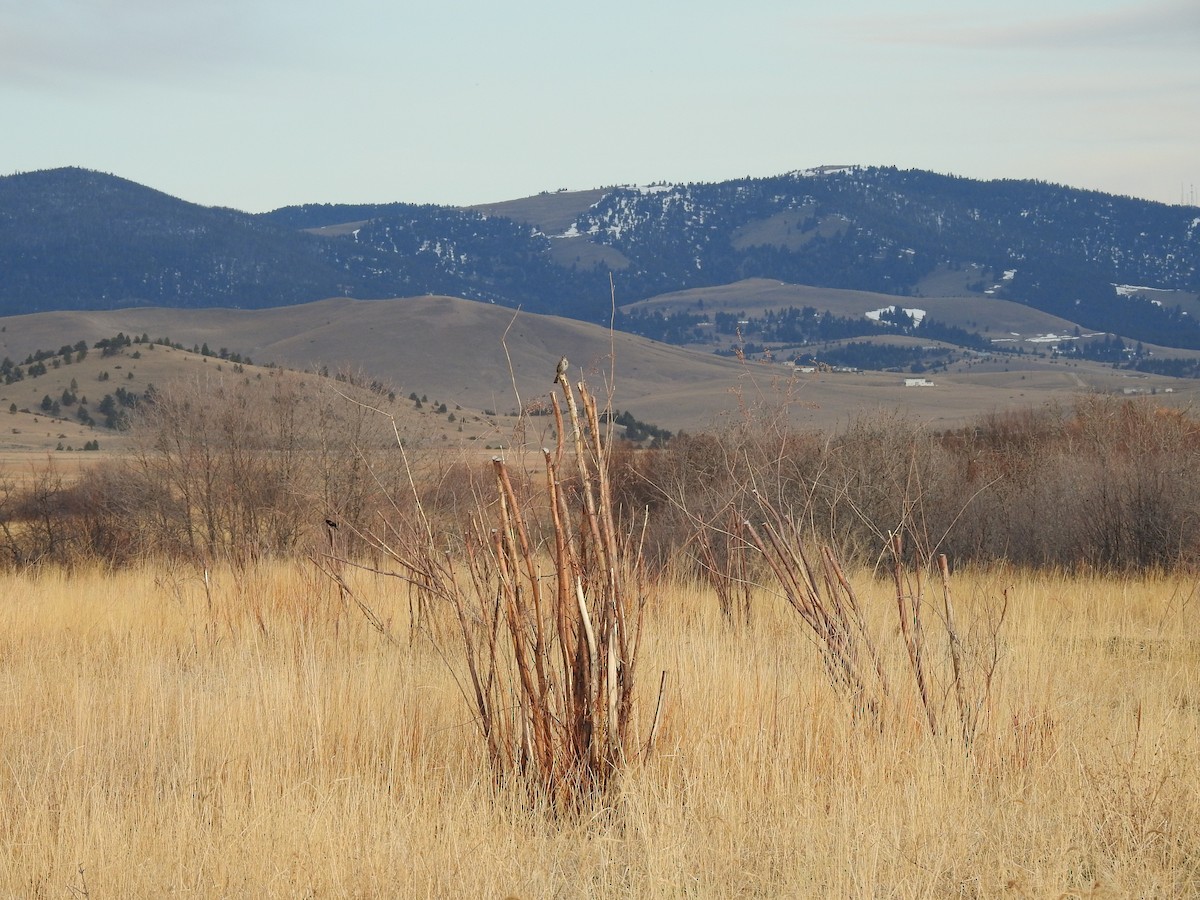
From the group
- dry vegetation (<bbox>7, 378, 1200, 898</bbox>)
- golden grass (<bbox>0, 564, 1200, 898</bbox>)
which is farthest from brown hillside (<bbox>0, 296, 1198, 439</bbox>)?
golden grass (<bbox>0, 564, 1200, 898</bbox>)

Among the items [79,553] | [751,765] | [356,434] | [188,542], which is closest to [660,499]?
[356,434]

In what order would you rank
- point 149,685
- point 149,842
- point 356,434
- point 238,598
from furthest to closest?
1. point 356,434
2. point 238,598
3. point 149,685
4. point 149,842

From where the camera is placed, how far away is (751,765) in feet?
15.4

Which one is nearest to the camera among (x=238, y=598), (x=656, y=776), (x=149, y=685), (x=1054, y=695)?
(x=656, y=776)

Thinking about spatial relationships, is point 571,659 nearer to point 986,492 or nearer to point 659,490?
point 659,490

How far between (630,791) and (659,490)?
1120 centimetres

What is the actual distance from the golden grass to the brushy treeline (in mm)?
7591

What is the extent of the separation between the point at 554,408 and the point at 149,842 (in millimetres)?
2047

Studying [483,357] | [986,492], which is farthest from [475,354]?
[986,492]

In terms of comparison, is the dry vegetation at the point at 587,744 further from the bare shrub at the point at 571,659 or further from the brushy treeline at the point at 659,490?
the brushy treeline at the point at 659,490

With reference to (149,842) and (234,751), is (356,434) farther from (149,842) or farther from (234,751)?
(149,842)

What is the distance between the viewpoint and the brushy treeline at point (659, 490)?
14.7m

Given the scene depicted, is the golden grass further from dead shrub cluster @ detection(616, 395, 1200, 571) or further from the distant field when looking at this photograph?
the distant field

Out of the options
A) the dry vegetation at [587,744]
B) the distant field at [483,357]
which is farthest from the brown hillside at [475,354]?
the dry vegetation at [587,744]
